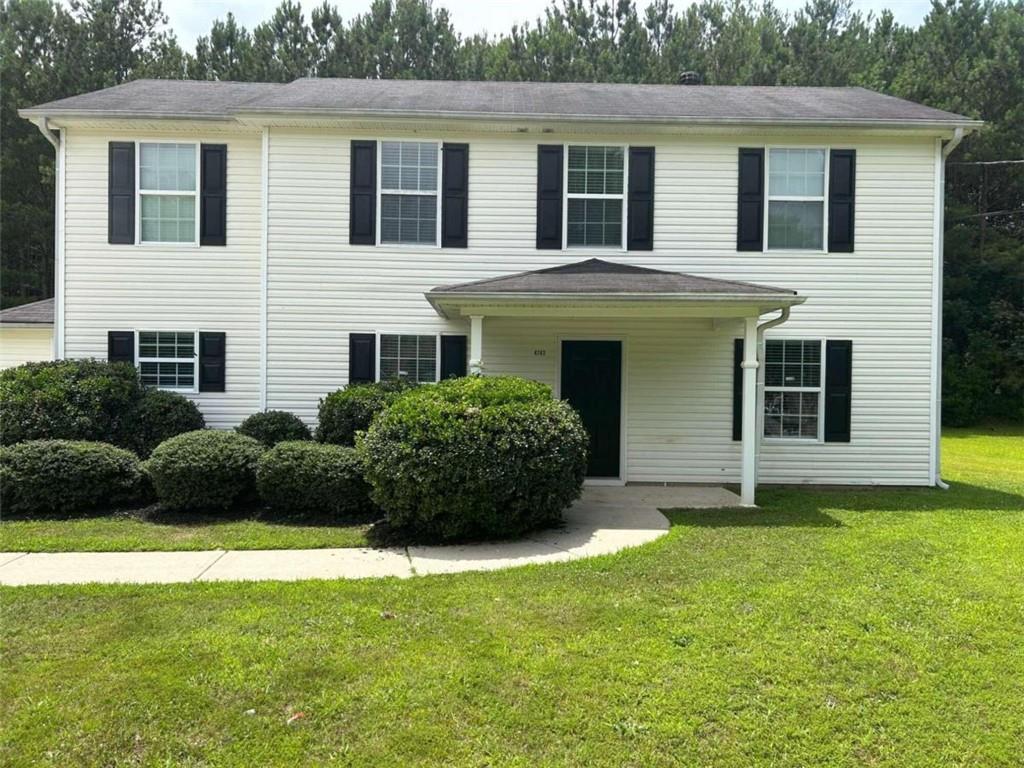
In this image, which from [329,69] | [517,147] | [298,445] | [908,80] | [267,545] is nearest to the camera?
[267,545]

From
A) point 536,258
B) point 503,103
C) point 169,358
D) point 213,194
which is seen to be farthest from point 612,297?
point 169,358

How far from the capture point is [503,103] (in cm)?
1027

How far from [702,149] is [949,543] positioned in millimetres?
6267

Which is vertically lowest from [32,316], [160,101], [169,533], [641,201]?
[169,533]

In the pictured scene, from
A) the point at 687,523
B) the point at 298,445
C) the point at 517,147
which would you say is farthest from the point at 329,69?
the point at 687,523

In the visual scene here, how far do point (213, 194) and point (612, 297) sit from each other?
6.41 metres

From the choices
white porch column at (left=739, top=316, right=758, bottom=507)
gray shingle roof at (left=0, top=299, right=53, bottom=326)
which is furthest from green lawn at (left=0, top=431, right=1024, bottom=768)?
gray shingle roof at (left=0, top=299, right=53, bottom=326)

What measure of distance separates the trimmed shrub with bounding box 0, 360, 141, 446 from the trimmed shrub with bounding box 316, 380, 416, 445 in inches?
108

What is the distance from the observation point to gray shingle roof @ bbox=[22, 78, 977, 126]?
9297mm

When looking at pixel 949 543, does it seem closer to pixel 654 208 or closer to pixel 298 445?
pixel 654 208

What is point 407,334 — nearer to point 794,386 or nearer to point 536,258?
point 536,258

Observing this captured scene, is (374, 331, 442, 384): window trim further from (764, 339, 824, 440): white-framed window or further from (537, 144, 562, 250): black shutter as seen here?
(764, 339, 824, 440): white-framed window

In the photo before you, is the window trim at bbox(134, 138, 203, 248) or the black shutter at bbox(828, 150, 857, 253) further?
the window trim at bbox(134, 138, 203, 248)

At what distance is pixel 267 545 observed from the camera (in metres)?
6.21
